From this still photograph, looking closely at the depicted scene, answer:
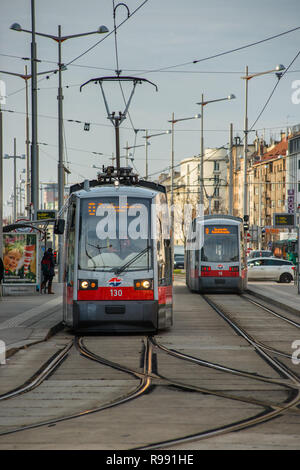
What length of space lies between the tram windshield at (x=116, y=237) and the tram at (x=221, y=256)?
51.3ft

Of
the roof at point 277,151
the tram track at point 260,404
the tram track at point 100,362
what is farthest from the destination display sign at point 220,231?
the roof at point 277,151

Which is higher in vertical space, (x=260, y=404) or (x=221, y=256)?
(x=221, y=256)

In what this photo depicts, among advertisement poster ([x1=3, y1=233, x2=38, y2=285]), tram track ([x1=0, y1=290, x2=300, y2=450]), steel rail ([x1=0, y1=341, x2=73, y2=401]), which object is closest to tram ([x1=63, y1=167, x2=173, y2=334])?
tram track ([x1=0, y1=290, x2=300, y2=450])

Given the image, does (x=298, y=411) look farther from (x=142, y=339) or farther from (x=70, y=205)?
(x=70, y=205)

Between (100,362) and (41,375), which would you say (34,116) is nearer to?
(100,362)

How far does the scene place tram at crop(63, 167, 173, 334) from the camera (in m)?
15.5

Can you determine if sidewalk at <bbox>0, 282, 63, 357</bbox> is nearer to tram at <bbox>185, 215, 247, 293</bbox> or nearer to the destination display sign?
tram at <bbox>185, 215, 247, 293</bbox>

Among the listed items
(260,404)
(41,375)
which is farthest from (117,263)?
(260,404)

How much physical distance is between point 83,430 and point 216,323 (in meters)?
11.9

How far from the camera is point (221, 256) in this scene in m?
31.3

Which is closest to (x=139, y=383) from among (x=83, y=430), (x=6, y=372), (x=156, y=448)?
(x=6, y=372)

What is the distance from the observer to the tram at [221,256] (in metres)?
31.3

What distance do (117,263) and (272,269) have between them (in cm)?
3055

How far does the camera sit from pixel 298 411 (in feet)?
26.5
